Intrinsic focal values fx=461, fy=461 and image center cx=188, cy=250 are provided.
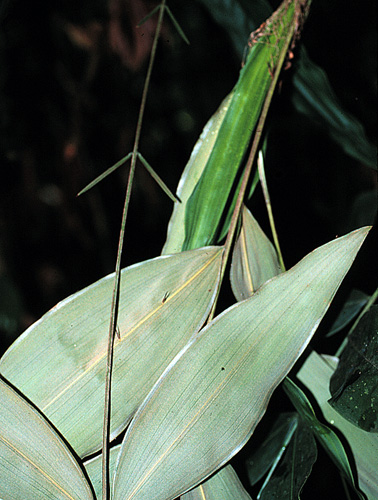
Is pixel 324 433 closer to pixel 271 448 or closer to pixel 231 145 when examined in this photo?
pixel 271 448

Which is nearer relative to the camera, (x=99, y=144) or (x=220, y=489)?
(x=220, y=489)

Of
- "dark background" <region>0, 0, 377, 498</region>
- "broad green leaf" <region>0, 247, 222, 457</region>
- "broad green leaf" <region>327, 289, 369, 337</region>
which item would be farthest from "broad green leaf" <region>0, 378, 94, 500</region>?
"dark background" <region>0, 0, 377, 498</region>

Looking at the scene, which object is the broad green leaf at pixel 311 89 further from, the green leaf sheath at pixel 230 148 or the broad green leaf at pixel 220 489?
the broad green leaf at pixel 220 489

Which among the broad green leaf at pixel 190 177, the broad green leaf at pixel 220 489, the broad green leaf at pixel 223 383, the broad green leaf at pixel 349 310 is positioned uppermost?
the broad green leaf at pixel 190 177

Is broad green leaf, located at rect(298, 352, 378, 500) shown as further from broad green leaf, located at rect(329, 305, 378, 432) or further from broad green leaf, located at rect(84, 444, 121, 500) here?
broad green leaf, located at rect(84, 444, 121, 500)

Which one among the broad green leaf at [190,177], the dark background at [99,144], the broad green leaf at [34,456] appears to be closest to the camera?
the broad green leaf at [34,456]

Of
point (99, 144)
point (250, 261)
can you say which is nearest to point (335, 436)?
point (250, 261)

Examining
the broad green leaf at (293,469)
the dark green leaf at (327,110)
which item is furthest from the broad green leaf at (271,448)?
the dark green leaf at (327,110)
